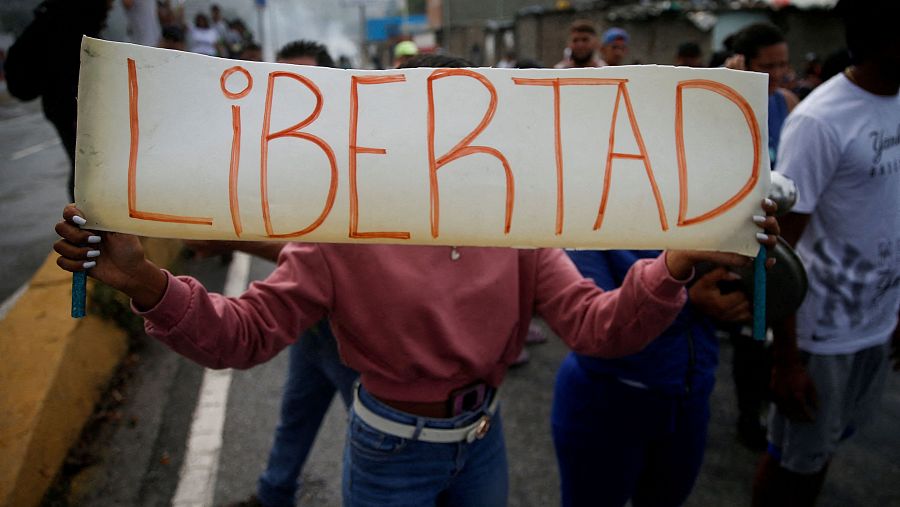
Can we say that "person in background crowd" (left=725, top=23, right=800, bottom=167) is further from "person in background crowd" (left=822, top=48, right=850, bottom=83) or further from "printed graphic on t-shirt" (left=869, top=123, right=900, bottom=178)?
"printed graphic on t-shirt" (left=869, top=123, right=900, bottom=178)

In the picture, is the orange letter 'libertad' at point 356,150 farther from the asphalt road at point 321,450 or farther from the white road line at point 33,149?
the white road line at point 33,149

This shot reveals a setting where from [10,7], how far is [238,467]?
4.20 m

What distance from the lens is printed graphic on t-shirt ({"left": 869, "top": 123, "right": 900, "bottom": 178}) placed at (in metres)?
1.72

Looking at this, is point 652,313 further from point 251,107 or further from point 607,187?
point 251,107

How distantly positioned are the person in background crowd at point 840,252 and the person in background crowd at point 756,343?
756 millimetres

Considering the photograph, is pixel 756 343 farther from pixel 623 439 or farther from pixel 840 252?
pixel 623 439

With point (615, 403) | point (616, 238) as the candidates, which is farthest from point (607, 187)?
point (615, 403)

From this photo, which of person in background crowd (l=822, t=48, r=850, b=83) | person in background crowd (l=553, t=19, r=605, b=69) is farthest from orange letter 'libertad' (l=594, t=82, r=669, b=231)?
person in background crowd (l=553, t=19, r=605, b=69)

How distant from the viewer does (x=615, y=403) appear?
1.77 m

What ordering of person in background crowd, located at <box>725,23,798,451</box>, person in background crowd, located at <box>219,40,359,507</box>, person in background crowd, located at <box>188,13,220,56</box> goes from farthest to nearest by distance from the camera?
person in background crowd, located at <box>188,13,220,56</box> < person in background crowd, located at <box>725,23,798,451</box> < person in background crowd, located at <box>219,40,359,507</box>

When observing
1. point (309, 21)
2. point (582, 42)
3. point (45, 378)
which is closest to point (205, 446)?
point (45, 378)

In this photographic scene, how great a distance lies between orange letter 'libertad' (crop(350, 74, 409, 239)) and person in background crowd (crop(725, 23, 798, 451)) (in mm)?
2189

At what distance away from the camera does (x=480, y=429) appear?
4.86ft

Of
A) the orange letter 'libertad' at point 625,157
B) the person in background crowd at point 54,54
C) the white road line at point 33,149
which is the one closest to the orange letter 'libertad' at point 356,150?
the orange letter 'libertad' at point 625,157
